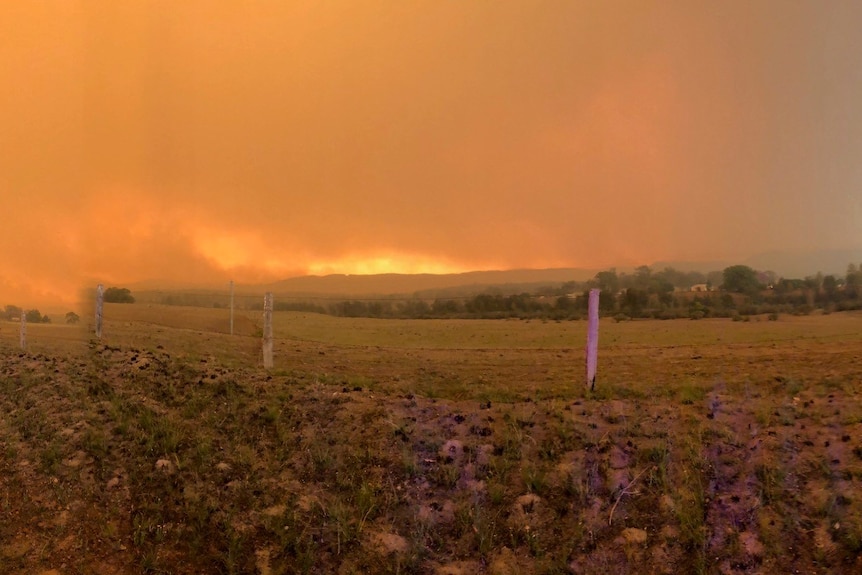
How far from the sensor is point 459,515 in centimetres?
732

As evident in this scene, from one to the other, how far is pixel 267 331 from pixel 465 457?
24.7 ft

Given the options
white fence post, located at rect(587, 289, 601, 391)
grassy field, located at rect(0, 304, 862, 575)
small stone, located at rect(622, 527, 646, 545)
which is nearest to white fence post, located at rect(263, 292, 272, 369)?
grassy field, located at rect(0, 304, 862, 575)

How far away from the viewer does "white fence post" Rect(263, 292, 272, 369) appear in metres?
13.8

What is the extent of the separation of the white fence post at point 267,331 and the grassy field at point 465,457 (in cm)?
41

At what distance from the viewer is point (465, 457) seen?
28.3ft

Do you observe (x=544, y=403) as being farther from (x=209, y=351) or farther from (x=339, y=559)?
(x=209, y=351)

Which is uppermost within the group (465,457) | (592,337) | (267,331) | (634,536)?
(592,337)

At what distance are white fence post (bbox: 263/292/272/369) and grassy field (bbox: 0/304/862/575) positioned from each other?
16.2 inches

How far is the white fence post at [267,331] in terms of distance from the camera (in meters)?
13.8

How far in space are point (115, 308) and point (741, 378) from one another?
69.6 ft

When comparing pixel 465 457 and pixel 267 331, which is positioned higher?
pixel 267 331

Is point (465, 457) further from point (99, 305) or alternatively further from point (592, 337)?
point (99, 305)

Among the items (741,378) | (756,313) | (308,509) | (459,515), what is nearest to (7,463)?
(308,509)

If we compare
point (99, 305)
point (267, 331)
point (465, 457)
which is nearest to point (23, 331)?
point (99, 305)
